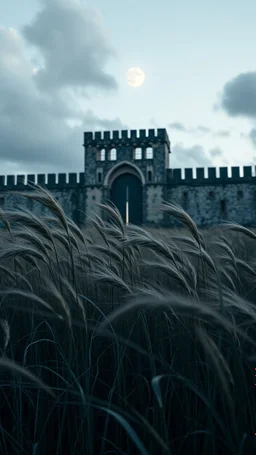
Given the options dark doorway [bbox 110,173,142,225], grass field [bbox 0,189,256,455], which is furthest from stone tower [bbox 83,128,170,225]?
grass field [bbox 0,189,256,455]

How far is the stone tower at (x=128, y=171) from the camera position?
26266 millimetres

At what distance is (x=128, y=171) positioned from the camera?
26688 millimetres

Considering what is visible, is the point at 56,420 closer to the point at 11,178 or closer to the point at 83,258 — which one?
the point at 83,258

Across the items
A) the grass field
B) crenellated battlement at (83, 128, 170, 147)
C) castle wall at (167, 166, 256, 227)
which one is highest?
crenellated battlement at (83, 128, 170, 147)

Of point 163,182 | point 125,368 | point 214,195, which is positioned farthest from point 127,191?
point 125,368

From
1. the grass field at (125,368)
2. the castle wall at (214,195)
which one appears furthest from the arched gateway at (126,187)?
the grass field at (125,368)

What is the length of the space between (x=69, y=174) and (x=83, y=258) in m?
26.9

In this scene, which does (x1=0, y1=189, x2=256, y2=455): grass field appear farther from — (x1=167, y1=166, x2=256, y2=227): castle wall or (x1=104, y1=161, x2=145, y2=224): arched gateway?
(x1=167, y1=166, x2=256, y2=227): castle wall

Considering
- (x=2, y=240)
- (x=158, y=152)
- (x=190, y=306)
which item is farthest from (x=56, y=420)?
→ (x=158, y=152)

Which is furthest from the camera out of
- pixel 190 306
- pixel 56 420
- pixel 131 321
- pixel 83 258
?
pixel 83 258

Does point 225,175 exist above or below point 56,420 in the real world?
above

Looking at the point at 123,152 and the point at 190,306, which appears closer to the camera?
the point at 190,306

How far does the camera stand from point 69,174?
28.6 metres

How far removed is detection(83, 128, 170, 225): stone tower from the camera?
2627 centimetres
